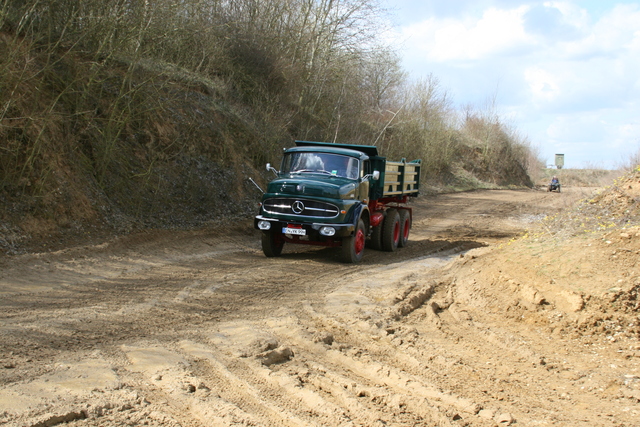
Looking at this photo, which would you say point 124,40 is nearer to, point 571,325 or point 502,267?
point 502,267

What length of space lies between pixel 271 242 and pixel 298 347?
5792 mm

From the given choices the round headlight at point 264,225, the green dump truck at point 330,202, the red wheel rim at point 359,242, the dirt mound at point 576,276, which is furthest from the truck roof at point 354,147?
the dirt mound at point 576,276

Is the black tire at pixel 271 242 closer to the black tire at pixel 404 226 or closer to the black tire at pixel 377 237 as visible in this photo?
the black tire at pixel 377 237

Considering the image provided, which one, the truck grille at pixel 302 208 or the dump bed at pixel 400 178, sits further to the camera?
the dump bed at pixel 400 178

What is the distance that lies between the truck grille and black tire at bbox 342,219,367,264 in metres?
0.67

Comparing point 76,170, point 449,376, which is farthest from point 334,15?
point 449,376

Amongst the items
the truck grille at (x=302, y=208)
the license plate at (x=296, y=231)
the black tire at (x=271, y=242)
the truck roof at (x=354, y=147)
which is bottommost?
the black tire at (x=271, y=242)

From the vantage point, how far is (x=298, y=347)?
211 inches

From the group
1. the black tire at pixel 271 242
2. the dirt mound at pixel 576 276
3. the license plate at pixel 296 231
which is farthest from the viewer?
the black tire at pixel 271 242

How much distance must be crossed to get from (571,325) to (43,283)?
7.04m

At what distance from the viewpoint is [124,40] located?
1309 cm

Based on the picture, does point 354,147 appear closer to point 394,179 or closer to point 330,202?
point 394,179

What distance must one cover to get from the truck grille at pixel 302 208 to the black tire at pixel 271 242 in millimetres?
514

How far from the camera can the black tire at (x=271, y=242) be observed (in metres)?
11.0
